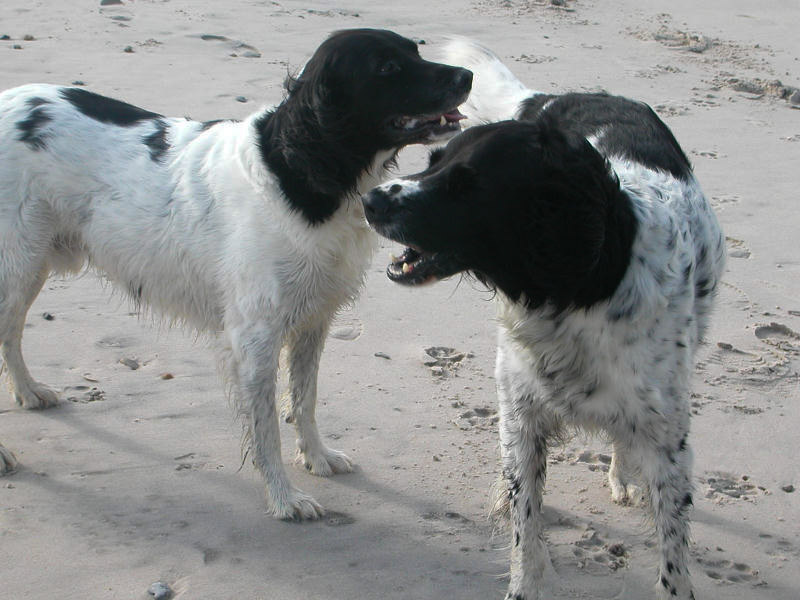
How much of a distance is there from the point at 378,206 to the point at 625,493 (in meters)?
1.66

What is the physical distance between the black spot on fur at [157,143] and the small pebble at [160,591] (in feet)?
5.29

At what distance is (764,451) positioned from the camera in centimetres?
397

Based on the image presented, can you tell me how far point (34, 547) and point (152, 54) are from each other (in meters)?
5.40

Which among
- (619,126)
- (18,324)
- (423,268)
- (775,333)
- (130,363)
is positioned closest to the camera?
(423,268)

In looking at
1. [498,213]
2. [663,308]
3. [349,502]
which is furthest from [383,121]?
[349,502]

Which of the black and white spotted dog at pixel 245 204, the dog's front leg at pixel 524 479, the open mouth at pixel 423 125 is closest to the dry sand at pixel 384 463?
the dog's front leg at pixel 524 479

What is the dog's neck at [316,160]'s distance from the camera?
3445 millimetres

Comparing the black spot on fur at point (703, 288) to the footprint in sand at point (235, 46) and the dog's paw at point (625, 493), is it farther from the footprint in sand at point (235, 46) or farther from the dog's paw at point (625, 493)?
the footprint in sand at point (235, 46)

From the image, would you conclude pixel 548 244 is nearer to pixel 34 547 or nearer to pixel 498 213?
pixel 498 213

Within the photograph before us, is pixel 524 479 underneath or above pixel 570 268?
underneath

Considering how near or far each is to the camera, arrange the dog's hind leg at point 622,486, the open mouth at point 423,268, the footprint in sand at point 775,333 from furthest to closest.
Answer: the footprint in sand at point 775,333
the dog's hind leg at point 622,486
the open mouth at point 423,268

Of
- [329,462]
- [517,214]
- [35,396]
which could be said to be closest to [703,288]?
[517,214]

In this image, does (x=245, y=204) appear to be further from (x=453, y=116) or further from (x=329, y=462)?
(x=329, y=462)

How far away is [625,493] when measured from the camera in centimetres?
375
